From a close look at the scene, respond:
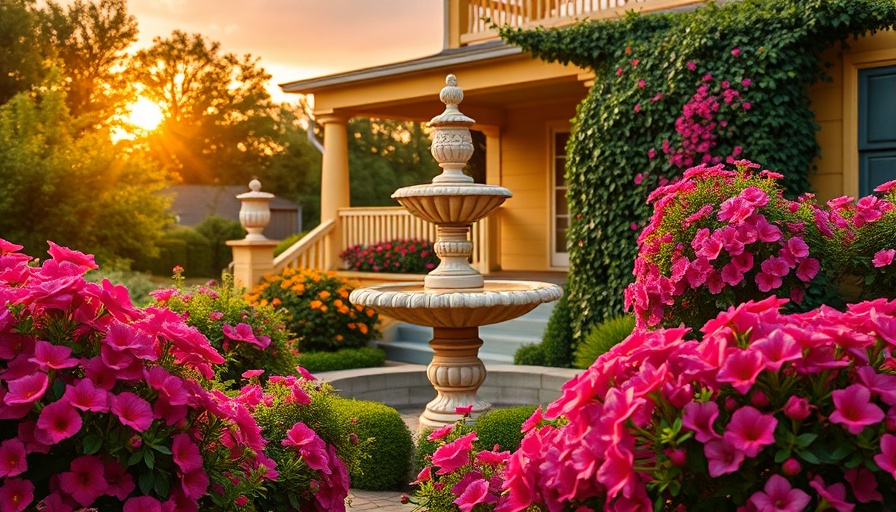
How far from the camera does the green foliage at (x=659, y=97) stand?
28.5 feet

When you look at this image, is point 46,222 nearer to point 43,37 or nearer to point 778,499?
point 43,37

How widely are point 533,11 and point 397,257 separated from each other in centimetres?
439

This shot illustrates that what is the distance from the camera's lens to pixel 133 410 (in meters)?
2.52

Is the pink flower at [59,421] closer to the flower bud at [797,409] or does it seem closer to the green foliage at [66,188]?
the flower bud at [797,409]

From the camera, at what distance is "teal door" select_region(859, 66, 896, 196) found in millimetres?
8984

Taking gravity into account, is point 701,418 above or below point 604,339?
above

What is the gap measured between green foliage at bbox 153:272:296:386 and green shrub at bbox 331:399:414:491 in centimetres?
53

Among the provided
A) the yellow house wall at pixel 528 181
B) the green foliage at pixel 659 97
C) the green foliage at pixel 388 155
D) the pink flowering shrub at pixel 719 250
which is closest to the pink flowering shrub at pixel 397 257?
the yellow house wall at pixel 528 181

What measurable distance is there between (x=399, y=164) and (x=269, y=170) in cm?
664

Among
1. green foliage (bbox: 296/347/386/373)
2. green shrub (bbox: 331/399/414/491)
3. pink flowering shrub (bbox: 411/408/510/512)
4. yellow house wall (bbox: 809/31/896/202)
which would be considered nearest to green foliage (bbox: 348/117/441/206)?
green foliage (bbox: 296/347/386/373)

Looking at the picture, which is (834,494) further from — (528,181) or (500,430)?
(528,181)

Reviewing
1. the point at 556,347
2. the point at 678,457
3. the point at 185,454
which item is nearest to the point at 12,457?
the point at 185,454

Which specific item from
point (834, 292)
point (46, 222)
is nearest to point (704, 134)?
point (834, 292)

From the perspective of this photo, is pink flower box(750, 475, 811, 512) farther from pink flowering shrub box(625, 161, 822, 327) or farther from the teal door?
the teal door
